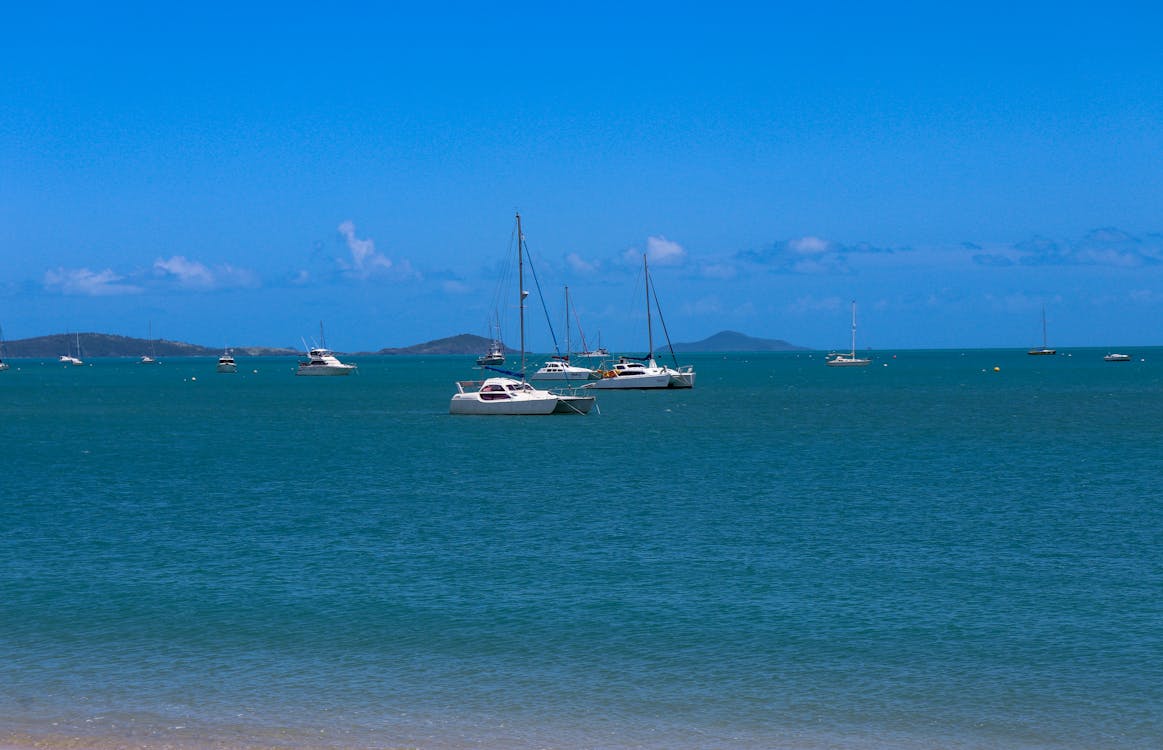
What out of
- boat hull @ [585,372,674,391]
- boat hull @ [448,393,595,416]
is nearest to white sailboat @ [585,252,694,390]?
boat hull @ [585,372,674,391]

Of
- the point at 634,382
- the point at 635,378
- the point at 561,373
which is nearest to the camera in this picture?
the point at 635,378

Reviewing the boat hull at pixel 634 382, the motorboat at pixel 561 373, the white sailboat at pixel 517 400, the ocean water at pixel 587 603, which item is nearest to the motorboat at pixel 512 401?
the white sailboat at pixel 517 400

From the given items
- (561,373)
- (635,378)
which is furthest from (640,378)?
(561,373)

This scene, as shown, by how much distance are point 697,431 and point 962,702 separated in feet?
209

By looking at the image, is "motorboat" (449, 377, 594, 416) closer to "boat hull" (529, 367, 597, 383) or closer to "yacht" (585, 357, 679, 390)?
"yacht" (585, 357, 679, 390)

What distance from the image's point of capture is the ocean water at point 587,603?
18219 millimetres

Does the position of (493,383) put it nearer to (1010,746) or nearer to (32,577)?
(32,577)

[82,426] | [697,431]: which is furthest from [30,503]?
[82,426]

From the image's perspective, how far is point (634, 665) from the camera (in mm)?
21391

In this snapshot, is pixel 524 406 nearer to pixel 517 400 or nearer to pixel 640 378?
pixel 517 400

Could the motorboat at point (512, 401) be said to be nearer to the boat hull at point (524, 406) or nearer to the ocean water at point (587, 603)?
the boat hull at point (524, 406)

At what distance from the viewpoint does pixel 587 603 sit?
26547 millimetres

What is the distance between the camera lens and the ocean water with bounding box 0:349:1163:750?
18.2m

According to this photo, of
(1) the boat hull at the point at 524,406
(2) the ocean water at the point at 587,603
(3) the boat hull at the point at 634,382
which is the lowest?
(2) the ocean water at the point at 587,603
